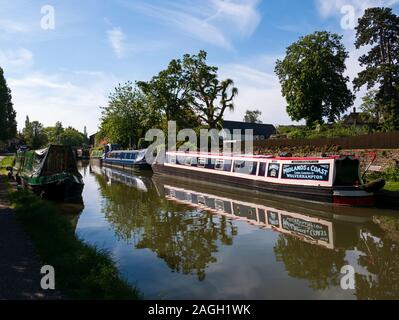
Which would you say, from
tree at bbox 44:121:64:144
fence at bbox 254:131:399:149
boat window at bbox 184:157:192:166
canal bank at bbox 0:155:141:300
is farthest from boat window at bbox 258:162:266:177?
tree at bbox 44:121:64:144

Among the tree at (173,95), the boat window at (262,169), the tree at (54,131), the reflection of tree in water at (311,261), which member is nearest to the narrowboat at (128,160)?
the tree at (173,95)

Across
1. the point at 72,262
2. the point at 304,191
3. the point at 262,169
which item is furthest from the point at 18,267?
the point at 262,169

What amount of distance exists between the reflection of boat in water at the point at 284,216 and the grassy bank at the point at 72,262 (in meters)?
6.08

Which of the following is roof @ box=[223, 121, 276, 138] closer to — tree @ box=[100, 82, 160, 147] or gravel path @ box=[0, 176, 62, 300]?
tree @ box=[100, 82, 160, 147]

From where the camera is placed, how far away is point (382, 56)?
32.1 meters

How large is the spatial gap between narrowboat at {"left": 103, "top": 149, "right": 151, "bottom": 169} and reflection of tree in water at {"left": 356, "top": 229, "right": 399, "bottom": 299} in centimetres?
2565

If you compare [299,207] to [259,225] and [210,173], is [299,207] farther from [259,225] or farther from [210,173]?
[210,173]

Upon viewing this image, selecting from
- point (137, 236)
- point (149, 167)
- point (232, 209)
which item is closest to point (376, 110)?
point (149, 167)

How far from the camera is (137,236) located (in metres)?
11.5

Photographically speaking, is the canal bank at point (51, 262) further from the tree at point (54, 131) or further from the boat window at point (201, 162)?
the tree at point (54, 131)

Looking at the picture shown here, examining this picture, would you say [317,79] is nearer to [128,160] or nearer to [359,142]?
[359,142]

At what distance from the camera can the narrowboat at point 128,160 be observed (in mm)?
35272

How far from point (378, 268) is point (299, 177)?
8970mm
